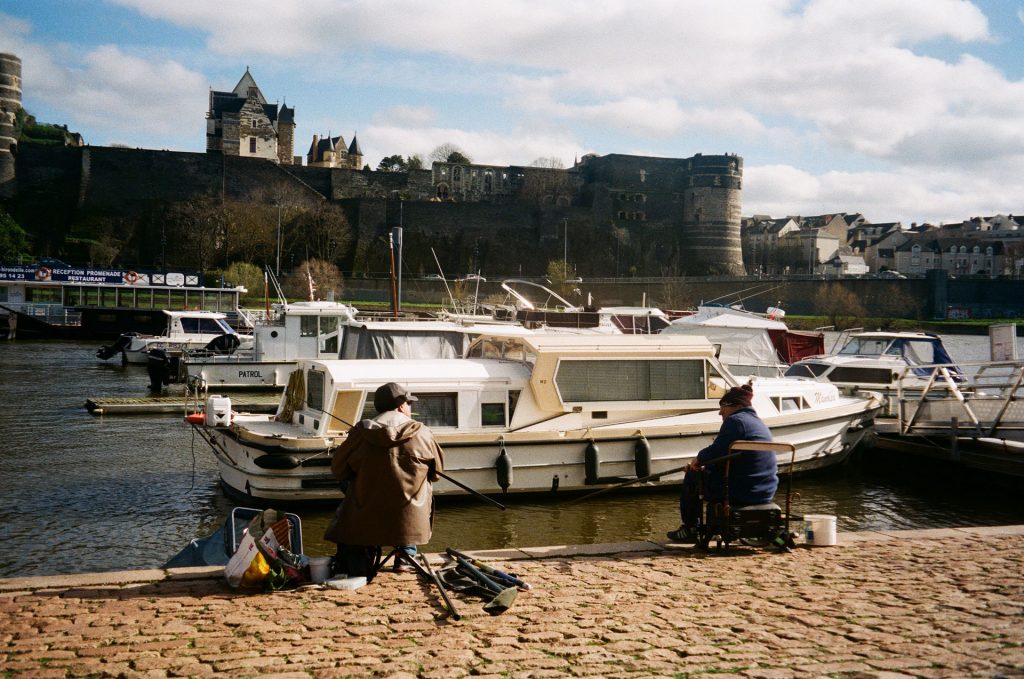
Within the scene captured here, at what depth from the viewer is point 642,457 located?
12.3 meters

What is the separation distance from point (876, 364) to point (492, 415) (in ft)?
35.1

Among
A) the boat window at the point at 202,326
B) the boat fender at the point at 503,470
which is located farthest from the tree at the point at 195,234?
the boat fender at the point at 503,470

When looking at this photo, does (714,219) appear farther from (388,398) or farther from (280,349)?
(388,398)

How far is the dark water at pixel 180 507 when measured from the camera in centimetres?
1070

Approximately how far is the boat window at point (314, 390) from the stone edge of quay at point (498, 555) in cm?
406

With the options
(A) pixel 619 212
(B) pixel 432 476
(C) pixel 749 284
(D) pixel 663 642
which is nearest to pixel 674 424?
(B) pixel 432 476

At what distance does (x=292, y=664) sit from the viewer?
5.14 meters

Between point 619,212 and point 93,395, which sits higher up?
point 619,212

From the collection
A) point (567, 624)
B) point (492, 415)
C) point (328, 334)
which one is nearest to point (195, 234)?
point (328, 334)

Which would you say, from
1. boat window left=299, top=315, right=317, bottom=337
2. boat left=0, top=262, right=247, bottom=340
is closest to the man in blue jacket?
boat window left=299, top=315, right=317, bottom=337

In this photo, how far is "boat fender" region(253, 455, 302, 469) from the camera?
11.3m

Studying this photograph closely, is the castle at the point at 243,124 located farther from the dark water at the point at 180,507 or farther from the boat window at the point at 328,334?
the dark water at the point at 180,507

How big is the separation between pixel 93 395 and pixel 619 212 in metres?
82.2

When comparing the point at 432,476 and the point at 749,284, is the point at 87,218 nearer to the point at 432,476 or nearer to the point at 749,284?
the point at 749,284
